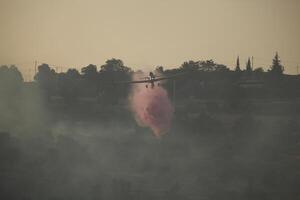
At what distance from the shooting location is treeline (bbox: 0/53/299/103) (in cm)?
13612

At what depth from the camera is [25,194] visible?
80375 millimetres

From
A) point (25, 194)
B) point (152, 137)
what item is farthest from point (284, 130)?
point (25, 194)

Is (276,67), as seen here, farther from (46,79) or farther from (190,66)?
(46,79)

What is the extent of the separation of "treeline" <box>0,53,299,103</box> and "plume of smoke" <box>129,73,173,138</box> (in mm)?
15613

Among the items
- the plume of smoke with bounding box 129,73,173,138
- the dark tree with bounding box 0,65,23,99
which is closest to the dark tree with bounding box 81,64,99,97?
the dark tree with bounding box 0,65,23,99

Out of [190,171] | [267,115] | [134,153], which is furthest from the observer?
[267,115]

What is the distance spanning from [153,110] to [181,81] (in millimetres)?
36799

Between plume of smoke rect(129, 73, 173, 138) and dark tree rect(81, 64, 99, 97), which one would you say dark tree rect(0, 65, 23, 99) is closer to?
dark tree rect(81, 64, 99, 97)

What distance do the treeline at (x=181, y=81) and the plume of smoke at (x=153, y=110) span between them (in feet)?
51.2

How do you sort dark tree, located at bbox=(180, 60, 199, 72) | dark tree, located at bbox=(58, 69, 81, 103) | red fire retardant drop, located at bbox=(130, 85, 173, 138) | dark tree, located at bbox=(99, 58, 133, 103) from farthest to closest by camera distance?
1. dark tree, located at bbox=(180, 60, 199, 72)
2. dark tree, located at bbox=(58, 69, 81, 103)
3. dark tree, located at bbox=(99, 58, 133, 103)
4. red fire retardant drop, located at bbox=(130, 85, 173, 138)

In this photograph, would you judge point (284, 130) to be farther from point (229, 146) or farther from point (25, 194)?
point (25, 194)

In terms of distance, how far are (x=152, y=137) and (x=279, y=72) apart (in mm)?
61725

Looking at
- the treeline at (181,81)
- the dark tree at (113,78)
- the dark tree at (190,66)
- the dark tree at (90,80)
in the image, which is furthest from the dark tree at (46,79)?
the dark tree at (190,66)

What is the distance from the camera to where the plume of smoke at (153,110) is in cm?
10688
